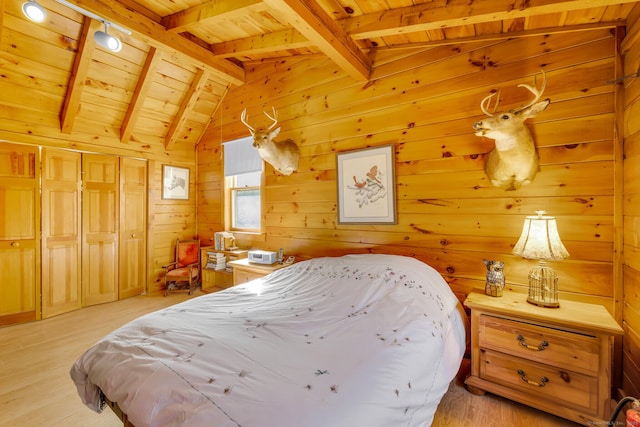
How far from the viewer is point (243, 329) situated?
54.3 inches

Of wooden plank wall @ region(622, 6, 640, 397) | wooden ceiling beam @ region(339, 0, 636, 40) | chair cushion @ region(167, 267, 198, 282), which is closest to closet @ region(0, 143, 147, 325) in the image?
chair cushion @ region(167, 267, 198, 282)

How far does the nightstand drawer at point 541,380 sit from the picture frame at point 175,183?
435 centimetres

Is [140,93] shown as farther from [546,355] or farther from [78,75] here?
[546,355]

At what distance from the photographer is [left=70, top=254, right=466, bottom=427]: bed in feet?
2.98

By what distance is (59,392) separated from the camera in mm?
1934

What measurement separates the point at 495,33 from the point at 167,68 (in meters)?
3.48

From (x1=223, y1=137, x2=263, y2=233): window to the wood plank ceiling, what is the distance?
0.89 metres

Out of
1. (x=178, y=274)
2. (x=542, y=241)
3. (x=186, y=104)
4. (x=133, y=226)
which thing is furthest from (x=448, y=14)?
(x=133, y=226)

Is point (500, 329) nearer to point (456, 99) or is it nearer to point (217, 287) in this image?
point (456, 99)

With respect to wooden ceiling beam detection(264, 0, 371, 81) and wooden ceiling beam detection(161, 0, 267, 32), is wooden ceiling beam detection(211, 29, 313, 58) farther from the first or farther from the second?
wooden ceiling beam detection(161, 0, 267, 32)

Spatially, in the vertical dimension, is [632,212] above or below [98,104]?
below

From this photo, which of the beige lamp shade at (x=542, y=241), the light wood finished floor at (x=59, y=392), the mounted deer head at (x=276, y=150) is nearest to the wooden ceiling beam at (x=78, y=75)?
the mounted deer head at (x=276, y=150)

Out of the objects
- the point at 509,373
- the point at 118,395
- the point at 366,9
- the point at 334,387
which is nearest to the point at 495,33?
the point at 366,9

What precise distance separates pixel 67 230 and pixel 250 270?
7.81 ft
